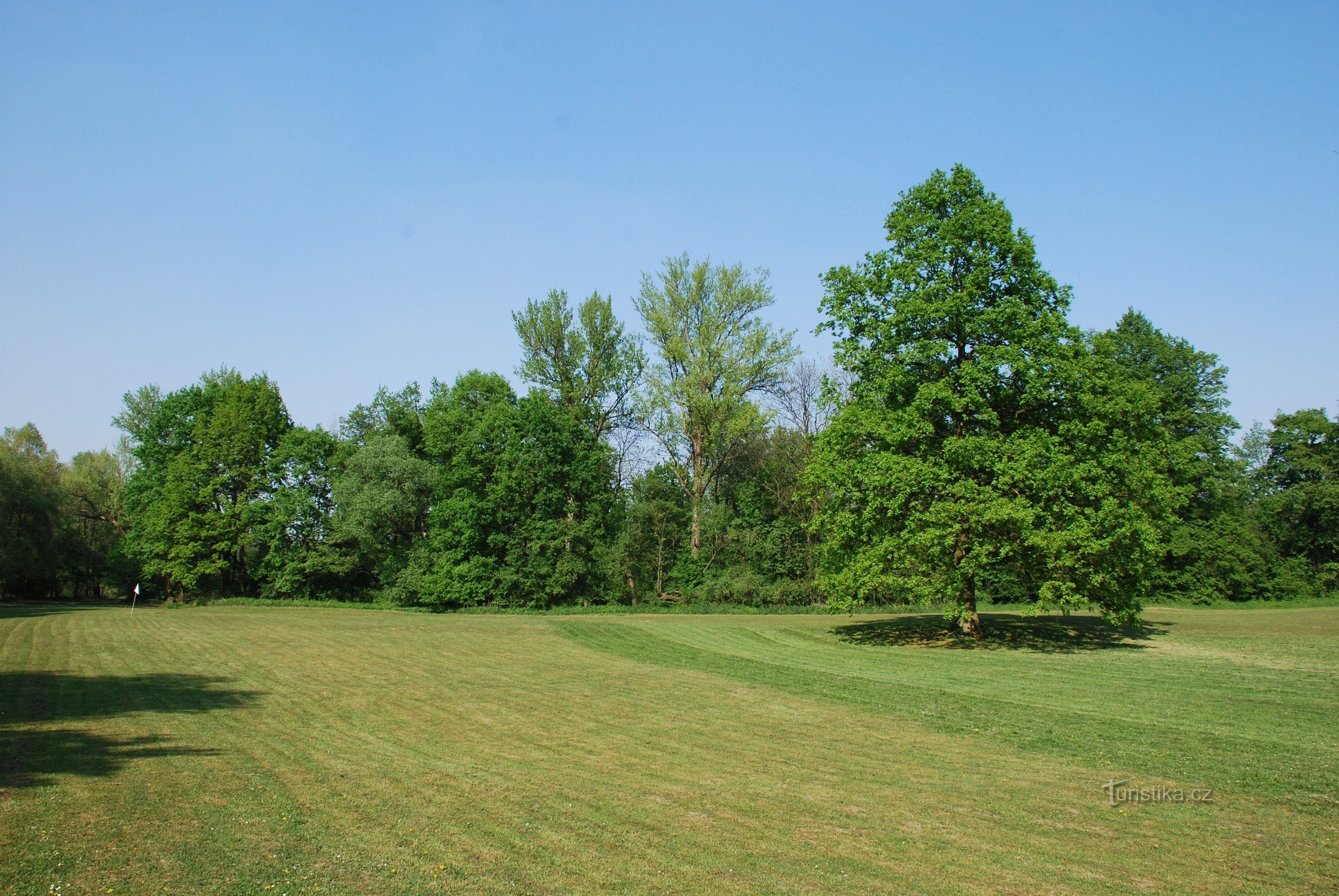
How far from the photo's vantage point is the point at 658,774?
33.3 feet

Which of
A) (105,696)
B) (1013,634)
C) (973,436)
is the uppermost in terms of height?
(973,436)

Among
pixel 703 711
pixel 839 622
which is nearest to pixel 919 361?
pixel 839 622

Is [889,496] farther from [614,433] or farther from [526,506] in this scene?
[614,433]

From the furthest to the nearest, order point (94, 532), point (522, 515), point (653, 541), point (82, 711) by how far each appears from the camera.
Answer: point (94, 532) < point (653, 541) < point (522, 515) < point (82, 711)

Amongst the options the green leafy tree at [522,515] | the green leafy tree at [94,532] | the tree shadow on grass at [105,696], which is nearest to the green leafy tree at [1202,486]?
the green leafy tree at [522,515]

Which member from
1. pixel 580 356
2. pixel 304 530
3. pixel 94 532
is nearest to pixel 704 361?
pixel 580 356

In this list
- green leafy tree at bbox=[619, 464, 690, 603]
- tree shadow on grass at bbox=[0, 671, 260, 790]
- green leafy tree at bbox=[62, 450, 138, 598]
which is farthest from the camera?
green leafy tree at bbox=[62, 450, 138, 598]

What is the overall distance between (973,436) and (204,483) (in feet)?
151

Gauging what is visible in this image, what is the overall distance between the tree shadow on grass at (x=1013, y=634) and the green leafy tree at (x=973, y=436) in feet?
4.09

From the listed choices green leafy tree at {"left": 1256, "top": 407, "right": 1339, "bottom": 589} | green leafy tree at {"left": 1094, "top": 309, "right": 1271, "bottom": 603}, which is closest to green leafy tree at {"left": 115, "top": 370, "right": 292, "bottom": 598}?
green leafy tree at {"left": 1094, "top": 309, "right": 1271, "bottom": 603}

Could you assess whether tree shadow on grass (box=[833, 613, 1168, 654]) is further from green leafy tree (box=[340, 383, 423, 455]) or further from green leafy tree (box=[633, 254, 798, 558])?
green leafy tree (box=[340, 383, 423, 455])

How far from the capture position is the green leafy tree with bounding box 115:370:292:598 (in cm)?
4747

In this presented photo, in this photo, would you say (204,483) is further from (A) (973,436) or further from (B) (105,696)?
(A) (973,436)

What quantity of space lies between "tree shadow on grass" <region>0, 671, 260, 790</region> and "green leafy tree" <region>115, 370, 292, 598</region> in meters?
34.5
